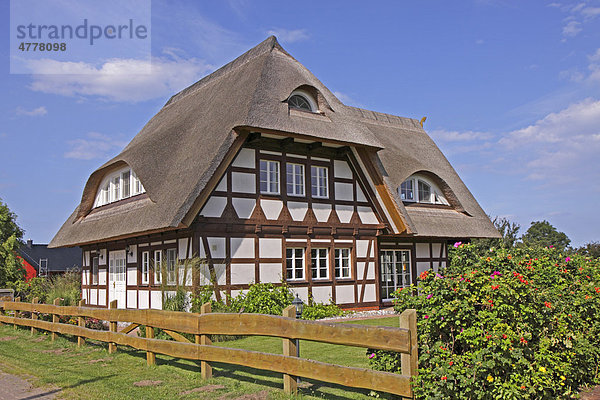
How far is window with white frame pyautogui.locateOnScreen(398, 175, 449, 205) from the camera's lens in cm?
1911

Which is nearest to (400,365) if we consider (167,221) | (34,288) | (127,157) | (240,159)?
(167,221)

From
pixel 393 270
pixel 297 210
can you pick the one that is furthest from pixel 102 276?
pixel 393 270

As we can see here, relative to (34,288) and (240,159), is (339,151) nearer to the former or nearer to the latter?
(240,159)

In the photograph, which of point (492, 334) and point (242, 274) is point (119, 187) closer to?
point (242, 274)

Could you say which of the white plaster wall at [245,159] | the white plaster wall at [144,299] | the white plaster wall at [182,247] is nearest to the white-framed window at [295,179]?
the white plaster wall at [245,159]

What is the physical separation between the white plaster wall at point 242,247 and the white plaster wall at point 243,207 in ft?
2.13

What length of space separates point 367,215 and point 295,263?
10.5ft

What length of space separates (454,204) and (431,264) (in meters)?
2.46

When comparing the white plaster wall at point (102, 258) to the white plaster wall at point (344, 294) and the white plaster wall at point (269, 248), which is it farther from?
the white plaster wall at point (344, 294)

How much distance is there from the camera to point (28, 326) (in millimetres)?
13297

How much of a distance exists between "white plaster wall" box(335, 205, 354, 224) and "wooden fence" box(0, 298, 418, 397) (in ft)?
27.7

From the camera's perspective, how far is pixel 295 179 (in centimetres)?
1586

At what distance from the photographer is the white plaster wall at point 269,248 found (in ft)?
48.0

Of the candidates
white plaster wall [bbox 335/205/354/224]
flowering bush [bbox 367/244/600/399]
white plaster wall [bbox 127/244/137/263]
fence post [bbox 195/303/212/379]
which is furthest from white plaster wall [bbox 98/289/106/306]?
flowering bush [bbox 367/244/600/399]
